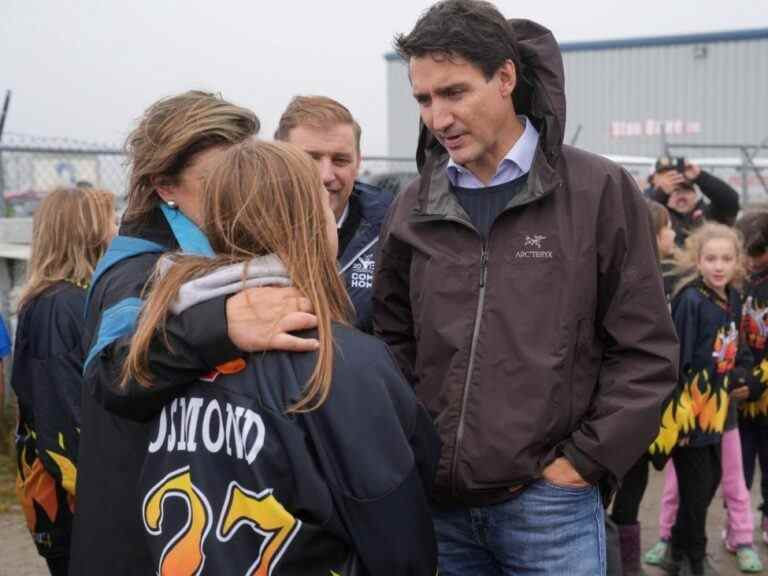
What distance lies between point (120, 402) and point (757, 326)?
3.90 meters

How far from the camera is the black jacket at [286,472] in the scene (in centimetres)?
165

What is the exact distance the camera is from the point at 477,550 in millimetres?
2375

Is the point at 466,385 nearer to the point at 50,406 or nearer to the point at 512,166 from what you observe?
the point at 512,166

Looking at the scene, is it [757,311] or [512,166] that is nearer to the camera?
[512,166]

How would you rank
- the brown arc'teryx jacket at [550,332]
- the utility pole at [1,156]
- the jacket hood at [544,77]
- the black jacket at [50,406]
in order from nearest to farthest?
the brown arc'teryx jacket at [550,332]
the jacket hood at [544,77]
the black jacket at [50,406]
the utility pole at [1,156]

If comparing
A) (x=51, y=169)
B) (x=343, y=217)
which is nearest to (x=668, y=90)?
(x=51, y=169)

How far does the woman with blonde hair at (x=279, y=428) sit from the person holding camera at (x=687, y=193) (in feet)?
15.3

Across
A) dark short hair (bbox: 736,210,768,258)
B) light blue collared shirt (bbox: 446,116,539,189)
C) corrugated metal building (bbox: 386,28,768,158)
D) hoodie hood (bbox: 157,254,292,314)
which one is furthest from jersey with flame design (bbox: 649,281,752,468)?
corrugated metal building (bbox: 386,28,768,158)

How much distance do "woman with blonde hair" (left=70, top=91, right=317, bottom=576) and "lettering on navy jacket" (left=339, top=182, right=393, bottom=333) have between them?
806 mm

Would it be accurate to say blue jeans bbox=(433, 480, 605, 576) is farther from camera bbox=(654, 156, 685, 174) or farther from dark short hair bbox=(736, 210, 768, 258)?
camera bbox=(654, 156, 685, 174)

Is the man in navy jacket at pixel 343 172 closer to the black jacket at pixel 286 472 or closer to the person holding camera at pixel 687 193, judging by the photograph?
the black jacket at pixel 286 472

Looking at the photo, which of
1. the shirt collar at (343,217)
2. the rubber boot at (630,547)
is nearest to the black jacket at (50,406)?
the shirt collar at (343,217)

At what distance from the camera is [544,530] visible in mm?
2207

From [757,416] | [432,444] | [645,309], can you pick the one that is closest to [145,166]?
[432,444]
